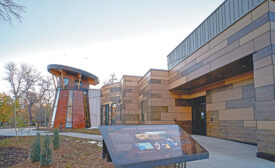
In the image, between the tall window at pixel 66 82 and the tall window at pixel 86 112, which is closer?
the tall window at pixel 66 82

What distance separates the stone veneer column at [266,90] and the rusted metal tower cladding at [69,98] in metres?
18.2

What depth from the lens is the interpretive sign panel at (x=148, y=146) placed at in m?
2.61

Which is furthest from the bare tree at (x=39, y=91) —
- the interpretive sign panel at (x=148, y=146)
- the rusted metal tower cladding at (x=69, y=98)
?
the interpretive sign panel at (x=148, y=146)

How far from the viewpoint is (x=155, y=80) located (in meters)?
13.1

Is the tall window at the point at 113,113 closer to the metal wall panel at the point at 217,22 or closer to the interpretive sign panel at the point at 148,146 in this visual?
the metal wall panel at the point at 217,22

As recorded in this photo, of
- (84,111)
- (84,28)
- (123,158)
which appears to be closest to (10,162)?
(123,158)

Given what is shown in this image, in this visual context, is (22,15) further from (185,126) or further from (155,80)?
(185,126)

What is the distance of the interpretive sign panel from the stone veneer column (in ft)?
10.4

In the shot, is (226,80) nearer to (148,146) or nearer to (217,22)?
(217,22)

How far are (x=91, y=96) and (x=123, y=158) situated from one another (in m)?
21.7

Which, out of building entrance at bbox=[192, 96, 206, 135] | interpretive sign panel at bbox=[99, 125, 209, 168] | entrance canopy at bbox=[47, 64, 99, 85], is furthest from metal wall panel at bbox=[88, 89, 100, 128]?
interpretive sign panel at bbox=[99, 125, 209, 168]

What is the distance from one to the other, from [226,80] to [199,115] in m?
3.73

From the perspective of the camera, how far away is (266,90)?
5461mm

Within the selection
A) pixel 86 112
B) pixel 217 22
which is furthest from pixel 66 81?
pixel 217 22
